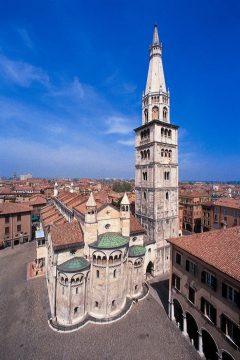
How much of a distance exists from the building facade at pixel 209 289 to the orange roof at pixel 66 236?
12.4m

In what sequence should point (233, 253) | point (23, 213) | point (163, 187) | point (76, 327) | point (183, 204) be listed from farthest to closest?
point (183, 204)
point (23, 213)
point (163, 187)
point (76, 327)
point (233, 253)

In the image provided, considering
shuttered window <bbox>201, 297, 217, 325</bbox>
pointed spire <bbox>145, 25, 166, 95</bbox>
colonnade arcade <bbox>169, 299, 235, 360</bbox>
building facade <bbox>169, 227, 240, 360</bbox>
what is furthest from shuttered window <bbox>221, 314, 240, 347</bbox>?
pointed spire <bbox>145, 25, 166, 95</bbox>

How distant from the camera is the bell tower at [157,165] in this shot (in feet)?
113

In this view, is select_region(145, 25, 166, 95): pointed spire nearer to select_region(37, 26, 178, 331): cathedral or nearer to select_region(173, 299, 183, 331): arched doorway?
select_region(37, 26, 178, 331): cathedral

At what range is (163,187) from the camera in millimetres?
35062

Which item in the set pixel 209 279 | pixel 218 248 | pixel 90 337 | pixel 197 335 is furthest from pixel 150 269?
pixel 218 248

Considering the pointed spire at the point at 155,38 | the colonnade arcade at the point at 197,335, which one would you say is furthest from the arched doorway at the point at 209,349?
the pointed spire at the point at 155,38

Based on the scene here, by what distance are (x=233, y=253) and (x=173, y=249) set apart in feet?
24.5

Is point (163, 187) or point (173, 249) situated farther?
point (163, 187)

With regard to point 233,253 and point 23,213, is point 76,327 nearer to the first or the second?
point 233,253

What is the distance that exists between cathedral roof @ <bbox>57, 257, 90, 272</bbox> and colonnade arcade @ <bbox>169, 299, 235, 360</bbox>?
38.9 feet

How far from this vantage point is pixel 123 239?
2745cm

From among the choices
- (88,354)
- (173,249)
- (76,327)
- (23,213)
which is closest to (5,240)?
(23,213)

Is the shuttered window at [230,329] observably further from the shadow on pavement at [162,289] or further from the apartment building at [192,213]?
the apartment building at [192,213]
